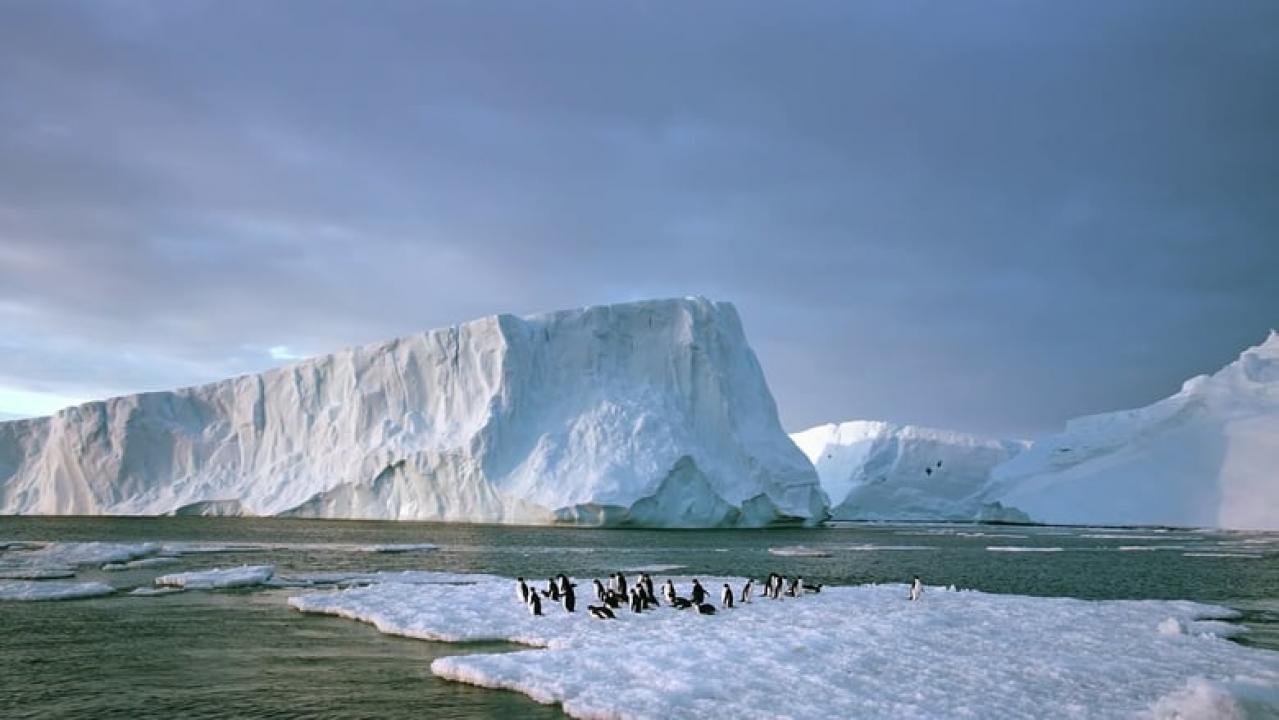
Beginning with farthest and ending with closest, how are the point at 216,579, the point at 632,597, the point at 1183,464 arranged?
the point at 1183,464
the point at 216,579
the point at 632,597

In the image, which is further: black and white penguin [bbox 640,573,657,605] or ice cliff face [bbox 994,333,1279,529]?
ice cliff face [bbox 994,333,1279,529]

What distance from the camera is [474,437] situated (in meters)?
41.7

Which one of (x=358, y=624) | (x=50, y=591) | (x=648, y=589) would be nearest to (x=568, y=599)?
(x=648, y=589)

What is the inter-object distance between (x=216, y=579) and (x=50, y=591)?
272cm

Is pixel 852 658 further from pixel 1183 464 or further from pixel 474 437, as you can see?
pixel 1183 464

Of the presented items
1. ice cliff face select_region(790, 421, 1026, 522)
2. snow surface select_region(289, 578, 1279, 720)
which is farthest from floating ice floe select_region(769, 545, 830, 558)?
ice cliff face select_region(790, 421, 1026, 522)

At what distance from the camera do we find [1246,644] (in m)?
13.2

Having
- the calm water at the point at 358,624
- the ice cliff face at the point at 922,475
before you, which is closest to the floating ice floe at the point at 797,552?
the calm water at the point at 358,624

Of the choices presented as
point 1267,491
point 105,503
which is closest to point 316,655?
point 105,503

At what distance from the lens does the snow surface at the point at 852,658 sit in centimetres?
870

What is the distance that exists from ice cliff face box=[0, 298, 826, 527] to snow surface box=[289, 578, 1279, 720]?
2538 cm

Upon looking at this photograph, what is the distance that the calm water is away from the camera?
9211mm

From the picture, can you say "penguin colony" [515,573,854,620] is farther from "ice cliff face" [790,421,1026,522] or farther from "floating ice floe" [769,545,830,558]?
A: "ice cliff face" [790,421,1026,522]

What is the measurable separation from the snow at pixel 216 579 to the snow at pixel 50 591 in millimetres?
1108
